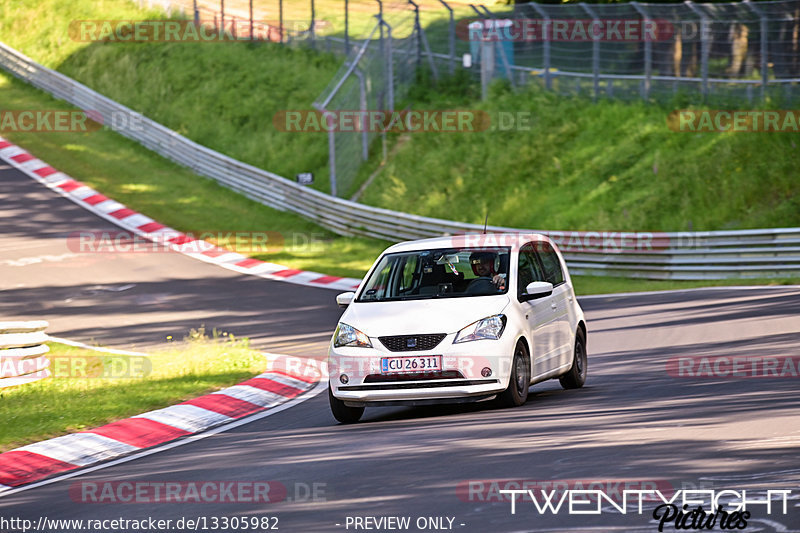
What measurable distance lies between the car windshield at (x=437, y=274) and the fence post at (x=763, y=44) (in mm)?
17803

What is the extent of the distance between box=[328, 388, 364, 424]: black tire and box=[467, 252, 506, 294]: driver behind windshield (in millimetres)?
1556

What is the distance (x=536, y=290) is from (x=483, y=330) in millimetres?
842

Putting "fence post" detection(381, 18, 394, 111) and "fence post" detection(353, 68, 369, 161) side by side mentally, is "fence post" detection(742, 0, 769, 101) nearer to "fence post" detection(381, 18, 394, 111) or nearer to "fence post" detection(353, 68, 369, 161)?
"fence post" detection(353, 68, 369, 161)

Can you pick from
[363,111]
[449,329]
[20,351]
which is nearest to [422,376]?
[449,329]

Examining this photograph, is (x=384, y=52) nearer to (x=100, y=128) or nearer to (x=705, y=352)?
(x=100, y=128)

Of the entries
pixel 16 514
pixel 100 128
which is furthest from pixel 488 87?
pixel 16 514

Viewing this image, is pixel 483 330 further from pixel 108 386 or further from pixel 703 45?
pixel 703 45

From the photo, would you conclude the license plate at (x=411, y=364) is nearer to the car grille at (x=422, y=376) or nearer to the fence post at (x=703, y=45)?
the car grille at (x=422, y=376)

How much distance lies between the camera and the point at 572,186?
30.9m

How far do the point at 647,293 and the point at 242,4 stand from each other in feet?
100

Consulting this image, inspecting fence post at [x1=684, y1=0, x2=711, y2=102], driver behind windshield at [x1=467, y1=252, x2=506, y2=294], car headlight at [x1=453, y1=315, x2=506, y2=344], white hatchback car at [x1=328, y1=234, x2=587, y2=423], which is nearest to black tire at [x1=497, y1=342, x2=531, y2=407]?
white hatchback car at [x1=328, y1=234, x2=587, y2=423]

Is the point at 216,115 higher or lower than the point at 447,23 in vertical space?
lower

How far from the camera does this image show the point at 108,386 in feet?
46.1

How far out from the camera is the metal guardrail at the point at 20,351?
44.9ft
